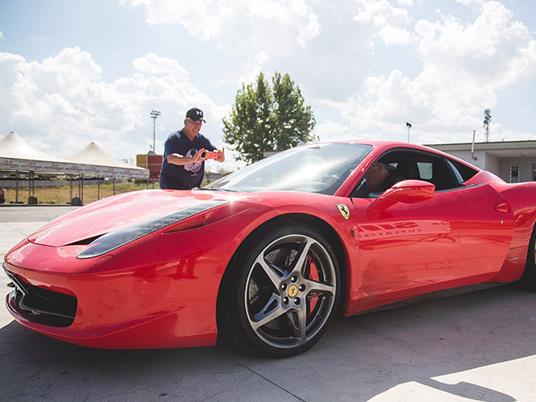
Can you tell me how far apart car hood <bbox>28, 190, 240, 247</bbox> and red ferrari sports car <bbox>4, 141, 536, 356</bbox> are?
0.05 ft

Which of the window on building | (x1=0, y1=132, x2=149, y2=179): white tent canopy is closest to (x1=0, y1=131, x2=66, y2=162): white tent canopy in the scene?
(x1=0, y1=132, x2=149, y2=179): white tent canopy

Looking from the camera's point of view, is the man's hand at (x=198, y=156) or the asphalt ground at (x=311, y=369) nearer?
the asphalt ground at (x=311, y=369)

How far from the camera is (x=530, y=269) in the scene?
3.65 m

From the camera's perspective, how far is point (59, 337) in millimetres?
1910

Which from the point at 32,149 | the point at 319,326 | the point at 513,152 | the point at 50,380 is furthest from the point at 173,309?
the point at 513,152

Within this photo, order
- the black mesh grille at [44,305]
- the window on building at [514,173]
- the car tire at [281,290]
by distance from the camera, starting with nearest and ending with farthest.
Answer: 1. the black mesh grille at [44,305]
2. the car tire at [281,290]
3. the window on building at [514,173]

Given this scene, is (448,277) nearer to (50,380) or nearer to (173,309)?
(173,309)

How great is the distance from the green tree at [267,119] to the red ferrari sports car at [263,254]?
34159mm

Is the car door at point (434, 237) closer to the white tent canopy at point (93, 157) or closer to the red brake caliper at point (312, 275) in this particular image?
the red brake caliper at point (312, 275)

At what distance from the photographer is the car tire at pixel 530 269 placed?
358 cm

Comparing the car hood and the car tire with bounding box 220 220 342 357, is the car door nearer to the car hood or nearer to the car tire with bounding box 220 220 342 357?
the car tire with bounding box 220 220 342 357

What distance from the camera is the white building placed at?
24.6 meters

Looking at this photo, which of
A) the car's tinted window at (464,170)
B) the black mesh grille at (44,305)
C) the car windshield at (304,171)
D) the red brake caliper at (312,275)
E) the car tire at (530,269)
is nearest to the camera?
the black mesh grille at (44,305)

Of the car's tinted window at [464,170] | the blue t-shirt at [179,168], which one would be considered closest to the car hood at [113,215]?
the blue t-shirt at [179,168]
